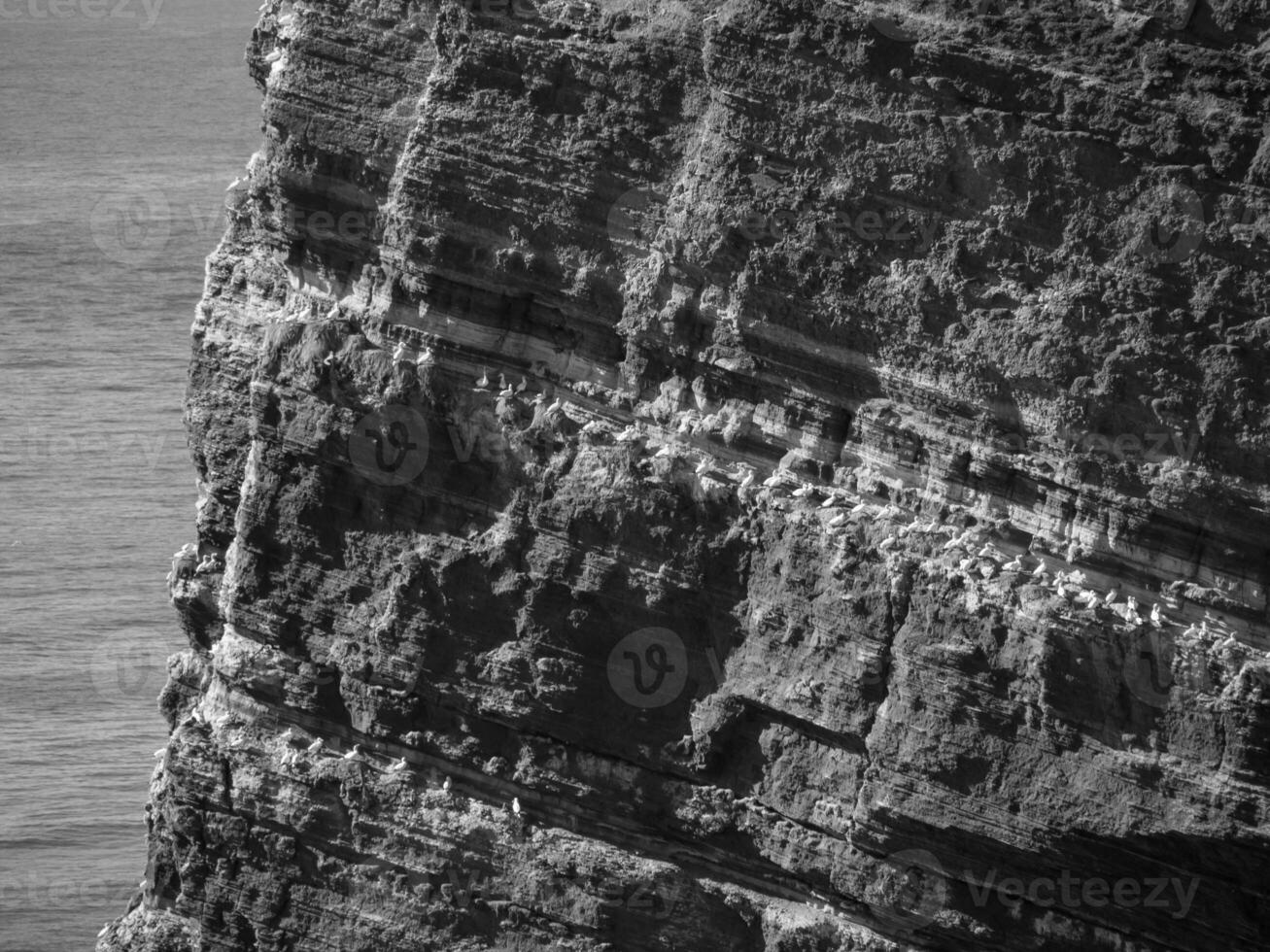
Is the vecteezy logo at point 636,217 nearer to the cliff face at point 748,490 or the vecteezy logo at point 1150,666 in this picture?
the cliff face at point 748,490

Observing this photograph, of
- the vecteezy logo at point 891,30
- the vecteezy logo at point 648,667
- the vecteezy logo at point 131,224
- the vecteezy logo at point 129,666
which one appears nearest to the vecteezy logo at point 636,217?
the vecteezy logo at point 891,30

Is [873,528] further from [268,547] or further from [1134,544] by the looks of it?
[268,547]

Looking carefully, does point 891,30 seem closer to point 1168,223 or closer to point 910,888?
point 1168,223

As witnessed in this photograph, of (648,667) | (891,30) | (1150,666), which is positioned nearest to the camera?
(1150,666)

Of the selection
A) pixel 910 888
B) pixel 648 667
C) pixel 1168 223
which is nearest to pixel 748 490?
pixel 648 667

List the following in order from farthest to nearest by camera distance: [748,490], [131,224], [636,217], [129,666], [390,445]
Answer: [131,224]
[129,666]
[390,445]
[636,217]
[748,490]

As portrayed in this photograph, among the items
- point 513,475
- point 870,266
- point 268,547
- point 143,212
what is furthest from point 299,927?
point 143,212

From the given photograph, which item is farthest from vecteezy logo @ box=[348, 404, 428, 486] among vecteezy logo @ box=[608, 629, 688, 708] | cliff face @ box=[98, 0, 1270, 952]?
vecteezy logo @ box=[608, 629, 688, 708]
